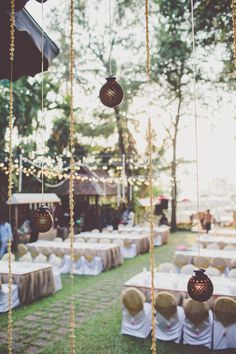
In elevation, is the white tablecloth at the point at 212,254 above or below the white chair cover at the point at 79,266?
above

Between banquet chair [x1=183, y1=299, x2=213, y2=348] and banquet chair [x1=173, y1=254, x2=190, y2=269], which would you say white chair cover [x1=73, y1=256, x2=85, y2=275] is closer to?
banquet chair [x1=173, y1=254, x2=190, y2=269]

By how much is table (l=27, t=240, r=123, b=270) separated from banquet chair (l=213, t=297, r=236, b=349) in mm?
4990

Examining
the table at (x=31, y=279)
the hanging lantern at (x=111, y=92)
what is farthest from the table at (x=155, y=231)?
the hanging lantern at (x=111, y=92)

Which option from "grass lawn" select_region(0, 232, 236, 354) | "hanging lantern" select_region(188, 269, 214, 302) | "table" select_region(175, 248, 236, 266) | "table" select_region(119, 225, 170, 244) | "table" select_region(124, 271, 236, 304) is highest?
"hanging lantern" select_region(188, 269, 214, 302)

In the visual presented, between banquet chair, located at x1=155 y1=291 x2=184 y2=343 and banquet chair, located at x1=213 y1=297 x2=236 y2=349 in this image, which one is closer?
banquet chair, located at x1=213 y1=297 x2=236 y2=349

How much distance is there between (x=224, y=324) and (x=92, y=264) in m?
5.14

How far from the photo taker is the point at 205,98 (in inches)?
719

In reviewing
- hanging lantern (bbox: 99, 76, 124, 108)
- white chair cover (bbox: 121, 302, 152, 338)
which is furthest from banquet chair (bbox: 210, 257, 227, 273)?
hanging lantern (bbox: 99, 76, 124, 108)

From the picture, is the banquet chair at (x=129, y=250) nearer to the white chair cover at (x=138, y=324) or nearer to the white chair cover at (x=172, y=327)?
the white chair cover at (x=138, y=324)

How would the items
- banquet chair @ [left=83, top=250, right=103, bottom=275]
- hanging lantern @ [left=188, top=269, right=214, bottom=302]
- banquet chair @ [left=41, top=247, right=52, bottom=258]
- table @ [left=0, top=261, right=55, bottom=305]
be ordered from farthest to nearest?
banquet chair @ [left=41, top=247, right=52, bottom=258]
banquet chair @ [left=83, top=250, right=103, bottom=275]
table @ [left=0, top=261, right=55, bottom=305]
hanging lantern @ [left=188, top=269, right=214, bottom=302]

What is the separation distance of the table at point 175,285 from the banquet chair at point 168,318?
0.29 meters

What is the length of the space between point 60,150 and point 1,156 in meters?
5.97

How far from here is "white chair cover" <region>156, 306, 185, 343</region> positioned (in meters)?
5.02

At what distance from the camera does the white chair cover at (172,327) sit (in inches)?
198
